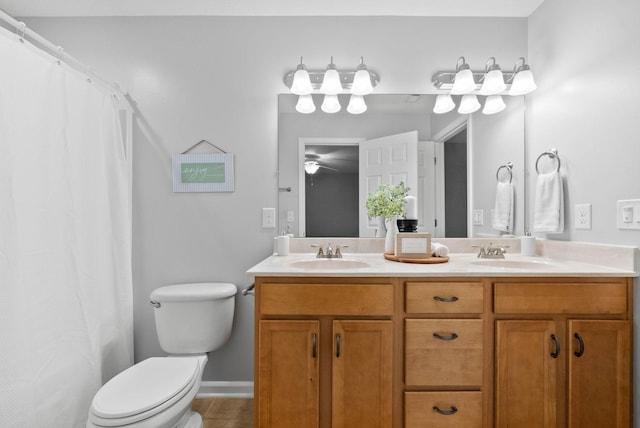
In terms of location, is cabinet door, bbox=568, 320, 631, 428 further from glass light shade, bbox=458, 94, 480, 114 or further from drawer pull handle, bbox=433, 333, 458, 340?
glass light shade, bbox=458, 94, 480, 114

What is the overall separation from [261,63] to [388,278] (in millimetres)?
1535

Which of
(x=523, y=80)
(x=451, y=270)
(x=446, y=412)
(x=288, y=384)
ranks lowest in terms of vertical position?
(x=446, y=412)

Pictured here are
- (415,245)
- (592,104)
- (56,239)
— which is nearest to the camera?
(56,239)

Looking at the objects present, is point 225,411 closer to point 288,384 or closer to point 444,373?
point 288,384

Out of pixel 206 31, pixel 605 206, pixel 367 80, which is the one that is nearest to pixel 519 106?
pixel 605 206

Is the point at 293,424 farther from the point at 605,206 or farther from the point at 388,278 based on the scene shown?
the point at 605,206

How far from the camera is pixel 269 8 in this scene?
1841 millimetres

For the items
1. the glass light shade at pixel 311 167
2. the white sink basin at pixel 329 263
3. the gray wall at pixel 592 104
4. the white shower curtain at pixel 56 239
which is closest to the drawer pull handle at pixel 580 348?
the gray wall at pixel 592 104

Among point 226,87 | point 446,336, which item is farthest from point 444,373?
point 226,87

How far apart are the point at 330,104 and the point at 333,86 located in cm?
11

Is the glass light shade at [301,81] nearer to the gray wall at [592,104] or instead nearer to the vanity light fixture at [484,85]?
the vanity light fixture at [484,85]

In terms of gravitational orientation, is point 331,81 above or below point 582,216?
above

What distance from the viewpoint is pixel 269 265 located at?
145cm

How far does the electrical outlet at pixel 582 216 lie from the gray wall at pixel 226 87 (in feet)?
3.41
